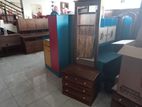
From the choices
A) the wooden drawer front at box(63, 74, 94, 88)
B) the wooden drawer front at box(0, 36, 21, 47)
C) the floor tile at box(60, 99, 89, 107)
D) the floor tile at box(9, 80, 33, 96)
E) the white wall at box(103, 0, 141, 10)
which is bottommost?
the floor tile at box(60, 99, 89, 107)

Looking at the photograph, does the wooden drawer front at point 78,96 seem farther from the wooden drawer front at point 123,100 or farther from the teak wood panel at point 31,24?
the teak wood panel at point 31,24

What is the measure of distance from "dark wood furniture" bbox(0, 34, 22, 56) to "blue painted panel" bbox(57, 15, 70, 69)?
2.41m

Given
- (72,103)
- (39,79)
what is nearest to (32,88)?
(39,79)

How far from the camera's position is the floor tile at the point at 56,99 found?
1885mm

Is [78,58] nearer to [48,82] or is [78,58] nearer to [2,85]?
[48,82]

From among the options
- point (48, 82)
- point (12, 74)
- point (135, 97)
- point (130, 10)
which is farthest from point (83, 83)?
point (130, 10)

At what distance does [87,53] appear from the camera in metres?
2.06

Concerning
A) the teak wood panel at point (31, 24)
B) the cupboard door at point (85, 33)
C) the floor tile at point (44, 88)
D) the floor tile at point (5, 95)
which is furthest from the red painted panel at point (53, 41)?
the teak wood panel at point (31, 24)

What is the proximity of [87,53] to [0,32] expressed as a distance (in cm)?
340

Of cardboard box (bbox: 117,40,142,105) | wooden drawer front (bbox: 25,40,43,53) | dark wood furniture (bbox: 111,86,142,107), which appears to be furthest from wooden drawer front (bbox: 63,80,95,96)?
wooden drawer front (bbox: 25,40,43,53)

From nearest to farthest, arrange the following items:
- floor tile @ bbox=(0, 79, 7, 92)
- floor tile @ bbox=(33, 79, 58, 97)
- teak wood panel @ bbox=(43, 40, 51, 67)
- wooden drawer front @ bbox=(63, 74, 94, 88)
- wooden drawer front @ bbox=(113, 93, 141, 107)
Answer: wooden drawer front @ bbox=(113, 93, 141, 107) → wooden drawer front @ bbox=(63, 74, 94, 88) → floor tile @ bbox=(33, 79, 58, 97) → floor tile @ bbox=(0, 79, 7, 92) → teak wood panel @ bbox=(43, 40, 51, 67)

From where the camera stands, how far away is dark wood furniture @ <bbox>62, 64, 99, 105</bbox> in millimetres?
1742

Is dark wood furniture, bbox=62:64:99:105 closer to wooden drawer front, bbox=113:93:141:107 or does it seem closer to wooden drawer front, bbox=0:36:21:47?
wooden drawer front, bbox=113:93:141:107

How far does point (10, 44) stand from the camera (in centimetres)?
409
